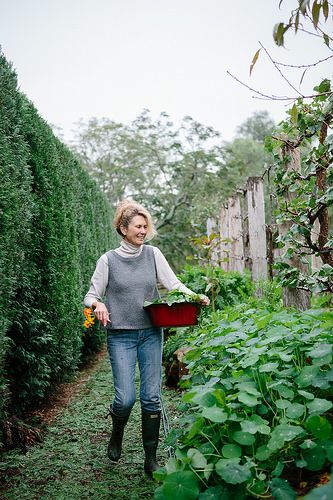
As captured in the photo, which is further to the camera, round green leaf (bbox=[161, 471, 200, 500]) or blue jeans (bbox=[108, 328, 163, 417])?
blue jeans (bbox=[108, 328, 163, 417])

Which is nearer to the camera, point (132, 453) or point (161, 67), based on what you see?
point (132, 453)

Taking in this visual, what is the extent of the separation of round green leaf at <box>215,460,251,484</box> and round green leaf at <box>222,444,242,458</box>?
8 cm

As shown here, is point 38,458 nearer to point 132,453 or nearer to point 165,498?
point 132,453

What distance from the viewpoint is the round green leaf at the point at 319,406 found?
185 centimetres

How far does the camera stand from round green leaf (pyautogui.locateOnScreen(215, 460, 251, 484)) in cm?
168

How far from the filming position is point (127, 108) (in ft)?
76.0

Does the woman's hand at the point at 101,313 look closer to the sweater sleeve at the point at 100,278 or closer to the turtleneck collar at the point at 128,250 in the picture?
the sweater sleeve at the point at 100,278

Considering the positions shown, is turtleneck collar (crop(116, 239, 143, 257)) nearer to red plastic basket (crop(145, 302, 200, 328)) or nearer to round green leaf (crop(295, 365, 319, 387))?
red plastic basket (crop(145, 302, 200, 328))

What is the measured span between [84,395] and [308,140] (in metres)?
3.77

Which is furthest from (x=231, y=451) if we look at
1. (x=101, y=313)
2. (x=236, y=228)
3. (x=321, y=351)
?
(x=236, y=228)

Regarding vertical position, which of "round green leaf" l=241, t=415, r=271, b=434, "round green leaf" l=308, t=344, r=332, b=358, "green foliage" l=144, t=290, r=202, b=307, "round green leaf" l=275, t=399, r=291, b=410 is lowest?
"round green leaf" l=241, t=415, r=271, b=434

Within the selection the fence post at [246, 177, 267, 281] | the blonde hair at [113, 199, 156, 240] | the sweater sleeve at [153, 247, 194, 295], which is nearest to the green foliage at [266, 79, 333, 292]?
the sweater sleeve at [153, 247, 194, 295]

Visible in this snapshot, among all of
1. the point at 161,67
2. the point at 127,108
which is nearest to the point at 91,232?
the point at 161,67

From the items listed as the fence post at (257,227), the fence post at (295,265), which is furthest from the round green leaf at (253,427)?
the fence post at (257,227)
